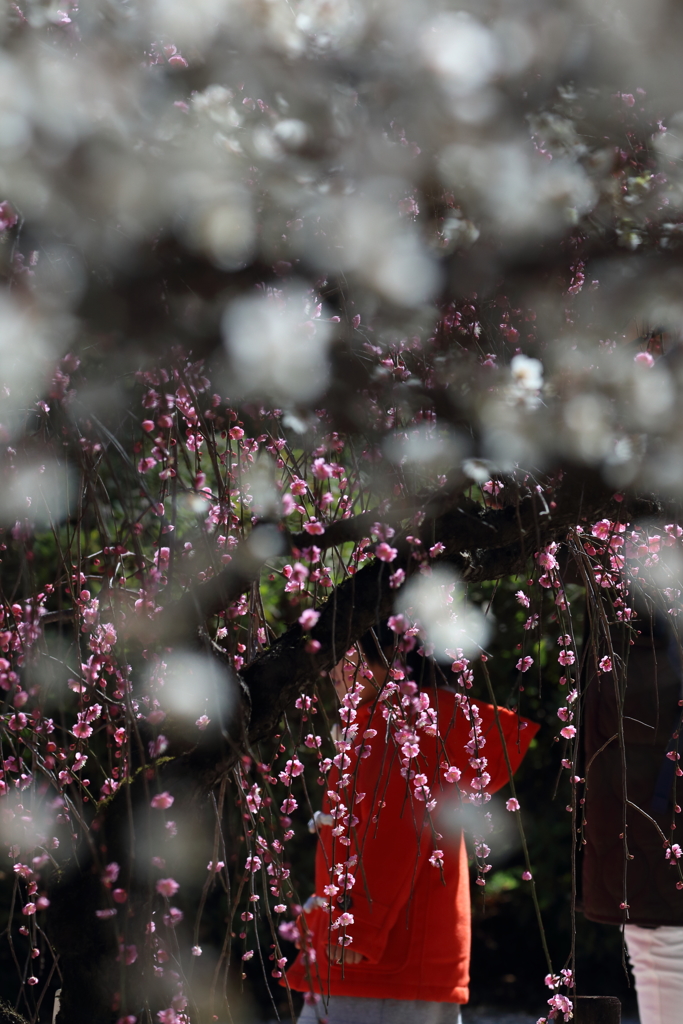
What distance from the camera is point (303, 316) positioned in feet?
3.18

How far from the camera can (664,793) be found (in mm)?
1831

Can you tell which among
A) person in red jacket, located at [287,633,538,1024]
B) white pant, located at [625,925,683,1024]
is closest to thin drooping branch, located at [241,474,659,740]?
person in red jacket, located at [287,633,538,1024]

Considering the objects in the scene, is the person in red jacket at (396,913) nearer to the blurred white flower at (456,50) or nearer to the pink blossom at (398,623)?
the pink blossom at (398,623)

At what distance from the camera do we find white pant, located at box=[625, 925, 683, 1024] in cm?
180

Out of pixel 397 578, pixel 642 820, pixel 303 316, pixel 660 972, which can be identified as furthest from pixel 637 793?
pixel 303 316

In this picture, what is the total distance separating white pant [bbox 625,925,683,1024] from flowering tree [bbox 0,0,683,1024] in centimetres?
87

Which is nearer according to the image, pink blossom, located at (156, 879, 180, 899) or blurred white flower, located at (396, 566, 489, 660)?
pink blossom, located at (156, 879, 180, 899)

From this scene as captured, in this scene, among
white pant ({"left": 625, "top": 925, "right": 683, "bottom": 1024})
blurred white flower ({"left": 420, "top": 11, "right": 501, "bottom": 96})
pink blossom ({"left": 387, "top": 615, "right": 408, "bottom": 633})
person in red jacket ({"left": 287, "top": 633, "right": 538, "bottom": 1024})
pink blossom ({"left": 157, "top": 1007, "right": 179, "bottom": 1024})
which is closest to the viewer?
blurred white flower ({"left": 420, "top": 11, "right": 501, "bottom": 96})

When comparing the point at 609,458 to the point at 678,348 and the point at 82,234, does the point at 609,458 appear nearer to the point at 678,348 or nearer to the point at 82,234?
the point at 678,348

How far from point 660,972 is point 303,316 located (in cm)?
161

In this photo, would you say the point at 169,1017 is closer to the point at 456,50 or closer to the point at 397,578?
the point at 397,578

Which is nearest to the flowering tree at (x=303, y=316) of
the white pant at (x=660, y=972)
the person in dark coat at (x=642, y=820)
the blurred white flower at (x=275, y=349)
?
the blurred white flower at (x=275, y=349)

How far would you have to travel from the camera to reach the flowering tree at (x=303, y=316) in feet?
2.78

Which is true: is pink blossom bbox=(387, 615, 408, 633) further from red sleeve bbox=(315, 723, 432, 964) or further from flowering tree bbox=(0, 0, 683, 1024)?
red sleeve bbox=(315, 723, 432, 964)
